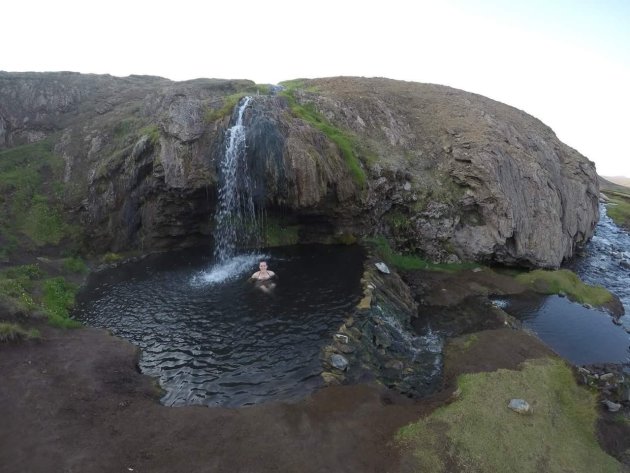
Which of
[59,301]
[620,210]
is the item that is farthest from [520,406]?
[620,210]

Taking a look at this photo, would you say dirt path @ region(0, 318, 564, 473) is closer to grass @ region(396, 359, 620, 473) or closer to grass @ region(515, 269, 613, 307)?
grass @ region(396, 359, 620, 473)

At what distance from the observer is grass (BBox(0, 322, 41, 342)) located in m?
21.3

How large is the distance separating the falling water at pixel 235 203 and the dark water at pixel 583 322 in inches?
948

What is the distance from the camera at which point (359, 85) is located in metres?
→ 57.9

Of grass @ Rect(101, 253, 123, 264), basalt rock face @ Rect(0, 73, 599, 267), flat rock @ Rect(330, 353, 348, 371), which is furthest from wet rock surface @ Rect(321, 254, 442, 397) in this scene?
grass @ Rect(101, 253, 123, 264)

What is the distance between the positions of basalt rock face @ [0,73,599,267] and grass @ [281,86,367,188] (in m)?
0.44

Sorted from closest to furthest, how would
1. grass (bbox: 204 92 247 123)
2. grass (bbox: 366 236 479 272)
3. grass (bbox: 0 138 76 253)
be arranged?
1. grass (bbox: 0 138 76 253)
2. grass (bbox: 366 236 479 272)
3. grass (bbox: 204 92 247 123)

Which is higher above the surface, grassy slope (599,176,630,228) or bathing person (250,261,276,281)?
grassy slope (599,176,630,228)

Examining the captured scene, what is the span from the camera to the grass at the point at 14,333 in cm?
2133

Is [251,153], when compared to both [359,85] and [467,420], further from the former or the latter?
[467,420]

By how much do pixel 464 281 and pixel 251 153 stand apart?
75.0 feet

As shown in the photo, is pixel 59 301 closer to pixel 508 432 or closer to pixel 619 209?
pixel 508 432

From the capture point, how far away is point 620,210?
7619cm

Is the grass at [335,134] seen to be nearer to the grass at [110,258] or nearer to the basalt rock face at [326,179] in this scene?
the basalt rock face at [326,179]
